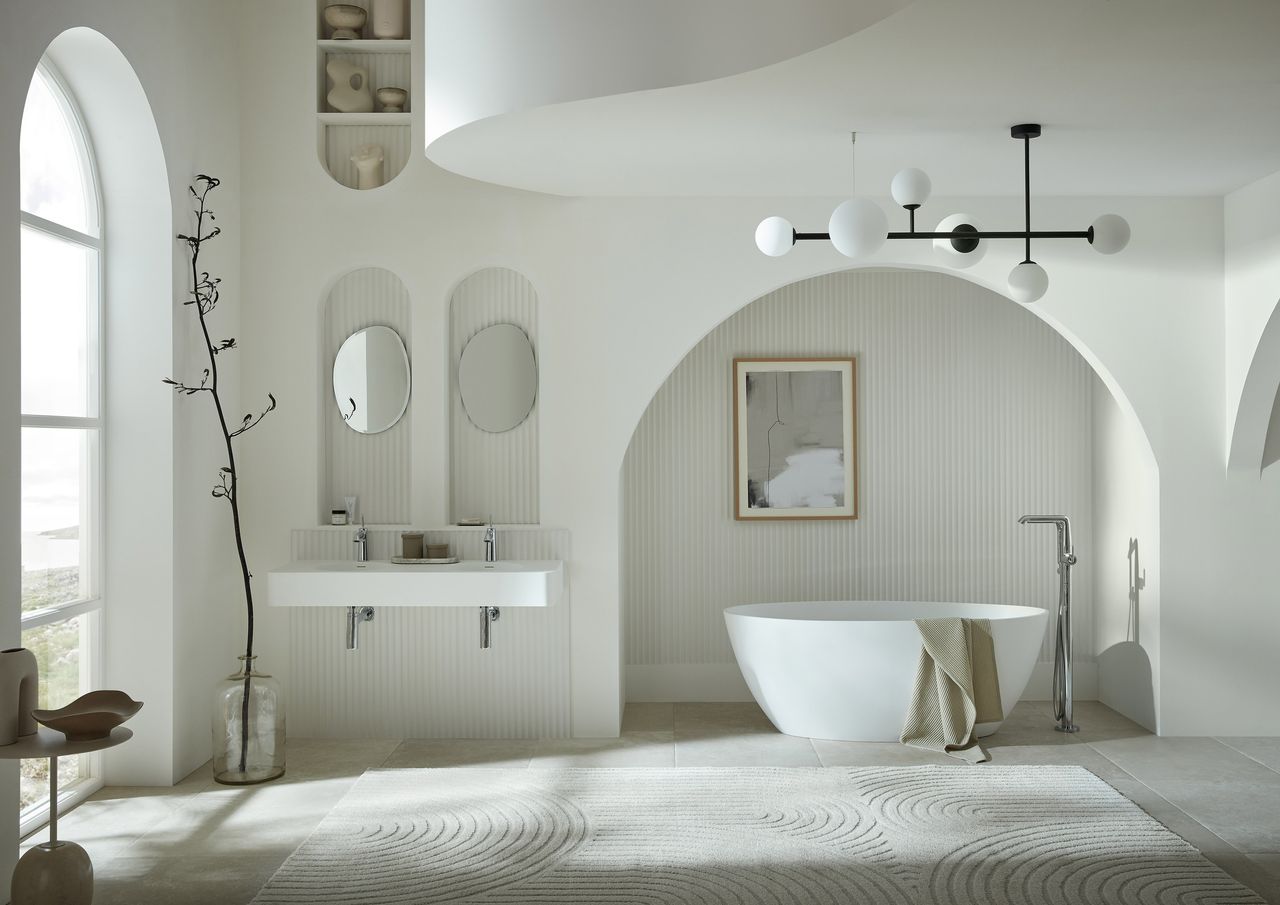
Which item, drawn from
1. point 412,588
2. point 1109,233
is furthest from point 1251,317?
point 412,588

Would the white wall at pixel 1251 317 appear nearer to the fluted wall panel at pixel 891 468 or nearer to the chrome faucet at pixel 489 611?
the fluted wall panel at pixel 891 468

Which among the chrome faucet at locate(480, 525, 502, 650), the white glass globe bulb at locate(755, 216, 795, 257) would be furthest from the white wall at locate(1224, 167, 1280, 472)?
the chrome faucet at locate(480, 525, 502, 650)

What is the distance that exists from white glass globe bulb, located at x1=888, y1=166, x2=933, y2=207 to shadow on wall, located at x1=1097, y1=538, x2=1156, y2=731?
262 centimetres

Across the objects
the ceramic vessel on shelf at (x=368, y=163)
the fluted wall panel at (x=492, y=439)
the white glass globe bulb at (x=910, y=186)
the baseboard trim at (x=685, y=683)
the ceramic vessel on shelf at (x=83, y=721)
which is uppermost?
the ceramic vessel on shelf at (x=368, y=163)

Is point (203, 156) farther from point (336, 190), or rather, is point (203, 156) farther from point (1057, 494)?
point (1057, 494)

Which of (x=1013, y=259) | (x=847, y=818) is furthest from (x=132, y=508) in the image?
(x=1013, y=259)

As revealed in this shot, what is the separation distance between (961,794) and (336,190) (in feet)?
12.5

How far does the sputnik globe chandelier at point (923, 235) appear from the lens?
3.94m

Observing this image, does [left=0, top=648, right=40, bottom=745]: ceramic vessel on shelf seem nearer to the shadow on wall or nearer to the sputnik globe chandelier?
the sputnik globe chandelier

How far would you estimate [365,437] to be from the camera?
557 centimetres

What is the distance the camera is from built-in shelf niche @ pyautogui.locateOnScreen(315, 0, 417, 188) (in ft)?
17.9

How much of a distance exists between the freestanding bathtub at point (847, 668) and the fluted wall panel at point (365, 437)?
5.85 ft

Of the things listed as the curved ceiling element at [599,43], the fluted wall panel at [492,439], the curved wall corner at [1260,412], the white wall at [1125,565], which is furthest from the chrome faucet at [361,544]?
the curved wall corner at [1260,412]

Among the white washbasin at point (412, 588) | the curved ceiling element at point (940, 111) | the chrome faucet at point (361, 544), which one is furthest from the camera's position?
the chrome faucet at point (361, 544)
